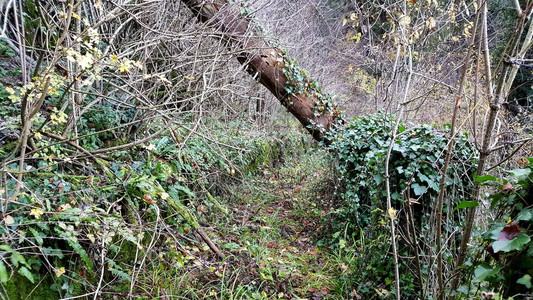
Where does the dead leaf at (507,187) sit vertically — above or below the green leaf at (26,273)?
above

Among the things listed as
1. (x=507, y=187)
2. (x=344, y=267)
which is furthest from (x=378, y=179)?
(x=507, y=187)

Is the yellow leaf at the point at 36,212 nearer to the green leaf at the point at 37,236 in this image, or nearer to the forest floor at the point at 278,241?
the green leaf at the point at 37,236

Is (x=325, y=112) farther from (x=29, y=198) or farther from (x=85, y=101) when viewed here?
(x=29, y=198)

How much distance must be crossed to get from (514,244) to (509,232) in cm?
8

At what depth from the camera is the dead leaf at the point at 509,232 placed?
1429mm

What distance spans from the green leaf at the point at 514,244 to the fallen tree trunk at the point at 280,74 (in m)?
3.70

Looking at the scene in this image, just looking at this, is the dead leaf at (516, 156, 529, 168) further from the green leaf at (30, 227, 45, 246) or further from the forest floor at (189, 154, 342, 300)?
the green leaf at (30, 227, 45, 246)

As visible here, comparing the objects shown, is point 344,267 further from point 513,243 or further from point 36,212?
point 36,212

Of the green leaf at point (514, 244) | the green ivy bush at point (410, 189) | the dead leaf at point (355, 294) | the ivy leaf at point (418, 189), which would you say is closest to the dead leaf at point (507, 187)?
the green leaf at point (514, 244)

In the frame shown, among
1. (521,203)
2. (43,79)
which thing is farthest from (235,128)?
(521,203)

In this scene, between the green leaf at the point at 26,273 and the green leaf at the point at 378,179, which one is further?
the green leaf at the point at 378,179

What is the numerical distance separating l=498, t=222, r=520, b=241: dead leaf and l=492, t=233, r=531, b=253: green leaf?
22 mm

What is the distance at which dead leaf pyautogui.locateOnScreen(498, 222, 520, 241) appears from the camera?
1.43 meters

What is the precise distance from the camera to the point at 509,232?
4.75 ft
